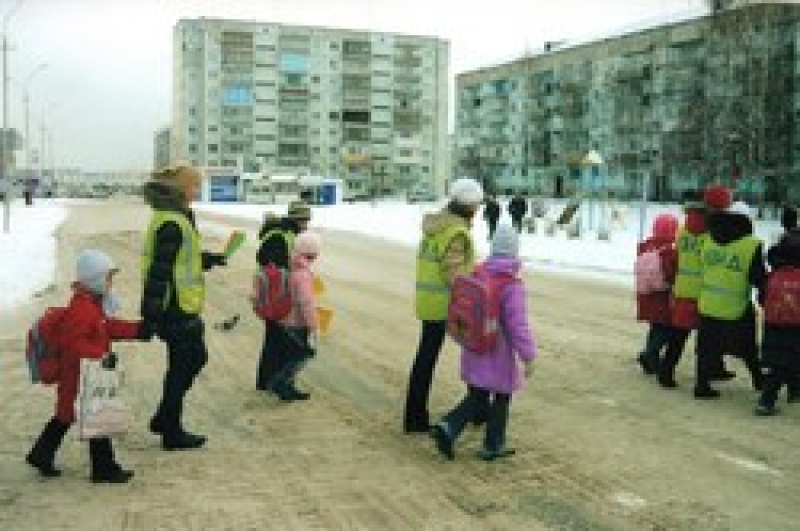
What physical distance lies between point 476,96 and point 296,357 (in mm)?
111447

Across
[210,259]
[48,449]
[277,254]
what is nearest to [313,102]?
[277,254]

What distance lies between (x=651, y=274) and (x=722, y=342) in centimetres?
121

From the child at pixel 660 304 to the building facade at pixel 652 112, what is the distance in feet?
58.2

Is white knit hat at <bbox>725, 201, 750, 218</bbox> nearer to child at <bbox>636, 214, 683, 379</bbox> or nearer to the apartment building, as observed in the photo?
child at <bbox>636, 214, 683, 379</bbox>

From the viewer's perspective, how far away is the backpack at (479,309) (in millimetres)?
6543

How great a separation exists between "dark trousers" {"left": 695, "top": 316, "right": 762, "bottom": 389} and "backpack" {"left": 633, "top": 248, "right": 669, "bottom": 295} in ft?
2.80

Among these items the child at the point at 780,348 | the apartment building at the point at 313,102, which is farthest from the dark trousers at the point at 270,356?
the apartment building at the point at 313,102

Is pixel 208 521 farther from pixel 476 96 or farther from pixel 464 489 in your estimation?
pixel 476 96

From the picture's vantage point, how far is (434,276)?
7270 millimetres

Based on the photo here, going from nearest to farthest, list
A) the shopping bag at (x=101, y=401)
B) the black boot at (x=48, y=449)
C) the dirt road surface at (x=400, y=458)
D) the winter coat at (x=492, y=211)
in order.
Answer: the dirt road surface at (x=400, y=458) → the shopping bag at (x=101, y=401) → the black boot at (x=48, y=449) → the winter coat at (x=492, y=211)

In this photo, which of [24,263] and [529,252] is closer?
[24,263]

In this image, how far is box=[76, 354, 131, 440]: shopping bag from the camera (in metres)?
6.05

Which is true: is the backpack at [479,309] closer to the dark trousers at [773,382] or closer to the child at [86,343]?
the child at [86,343]

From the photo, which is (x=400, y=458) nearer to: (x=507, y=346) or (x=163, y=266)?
(x=507, y=346)
